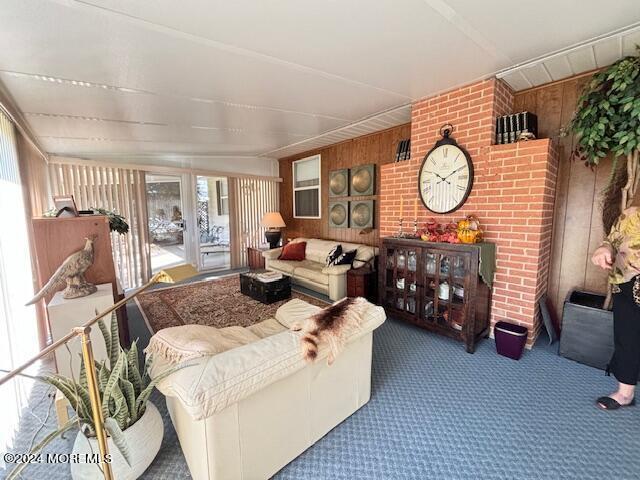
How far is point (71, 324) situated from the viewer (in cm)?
213

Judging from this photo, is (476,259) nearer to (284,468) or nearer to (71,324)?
(284,468)

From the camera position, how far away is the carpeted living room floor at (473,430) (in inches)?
58.4

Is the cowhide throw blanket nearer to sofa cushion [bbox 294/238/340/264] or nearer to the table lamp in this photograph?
sofa cushion [bbox 294/238/340/264]

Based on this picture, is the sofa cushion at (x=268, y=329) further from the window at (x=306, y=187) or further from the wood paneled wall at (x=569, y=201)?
the window at (x=306, y=187)

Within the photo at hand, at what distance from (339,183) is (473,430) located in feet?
12.8

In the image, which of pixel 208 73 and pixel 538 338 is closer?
pixel 208 73

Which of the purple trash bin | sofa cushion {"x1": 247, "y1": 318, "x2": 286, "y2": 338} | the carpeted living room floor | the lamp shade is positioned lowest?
the carpeted living room floor

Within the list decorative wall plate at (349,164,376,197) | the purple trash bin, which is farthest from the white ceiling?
the purple trash bin

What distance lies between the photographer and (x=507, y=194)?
2604mm

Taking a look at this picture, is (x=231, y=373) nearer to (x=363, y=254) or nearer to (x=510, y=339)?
(x=510, y=339)

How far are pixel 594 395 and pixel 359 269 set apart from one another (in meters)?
2.48

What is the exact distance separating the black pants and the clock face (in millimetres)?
1398

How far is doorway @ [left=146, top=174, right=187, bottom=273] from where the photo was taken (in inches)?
208

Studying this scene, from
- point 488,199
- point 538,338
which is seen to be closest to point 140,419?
point 488,199
